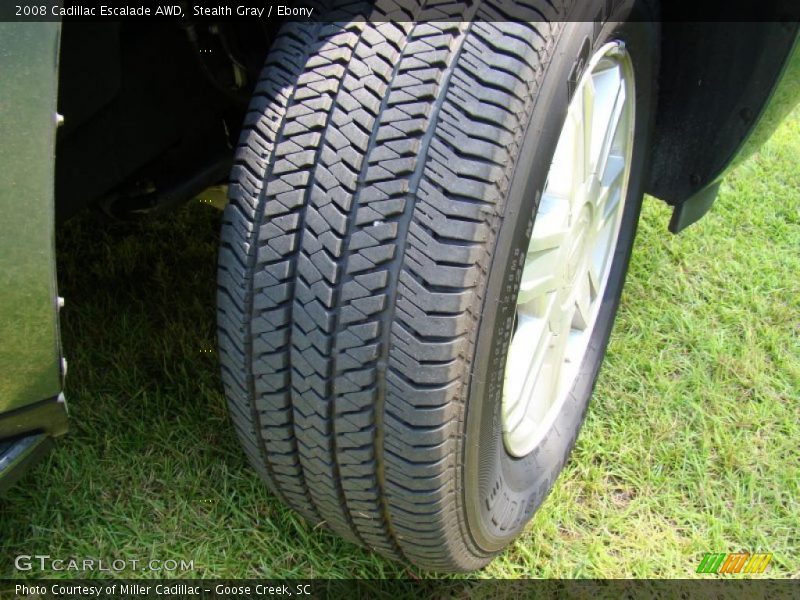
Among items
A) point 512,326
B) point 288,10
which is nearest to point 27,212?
point 288,10

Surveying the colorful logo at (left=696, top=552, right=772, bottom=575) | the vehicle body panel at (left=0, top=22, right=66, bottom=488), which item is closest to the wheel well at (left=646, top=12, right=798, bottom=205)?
the colorful logo at (left=696, top=552, right=772, bottom=575)

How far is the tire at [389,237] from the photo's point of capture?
1134 millimetres

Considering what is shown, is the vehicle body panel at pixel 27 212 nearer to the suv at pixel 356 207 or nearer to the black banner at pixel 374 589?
the suv at pixel 356 207

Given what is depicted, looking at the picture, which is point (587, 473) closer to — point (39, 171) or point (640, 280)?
point (640, 280)

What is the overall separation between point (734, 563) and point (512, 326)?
92cm

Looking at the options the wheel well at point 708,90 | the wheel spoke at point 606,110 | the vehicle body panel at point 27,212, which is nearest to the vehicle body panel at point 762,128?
the wheel well at point 708,90

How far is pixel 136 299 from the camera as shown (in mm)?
2256

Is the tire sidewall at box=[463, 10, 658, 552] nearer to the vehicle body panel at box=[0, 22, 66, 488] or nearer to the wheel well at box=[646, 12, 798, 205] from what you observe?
the wheel well at box=[646, 12, 798, 205]

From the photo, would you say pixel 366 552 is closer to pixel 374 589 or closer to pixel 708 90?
pixel 374 589

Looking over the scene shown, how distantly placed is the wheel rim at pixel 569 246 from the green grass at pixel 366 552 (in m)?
0.27

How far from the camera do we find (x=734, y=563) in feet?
6.08

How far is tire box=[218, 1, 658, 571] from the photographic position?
1.13 m

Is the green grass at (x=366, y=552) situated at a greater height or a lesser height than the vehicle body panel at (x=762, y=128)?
lesser

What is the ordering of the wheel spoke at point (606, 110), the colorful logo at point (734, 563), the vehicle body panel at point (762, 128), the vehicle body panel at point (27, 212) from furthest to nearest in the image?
the colorful logo at point (734, 563) → the vehicle body panel at point (762, 128) → the wheel spoke at point (606, 110) → the vehicle body panel at point (27, 212)
